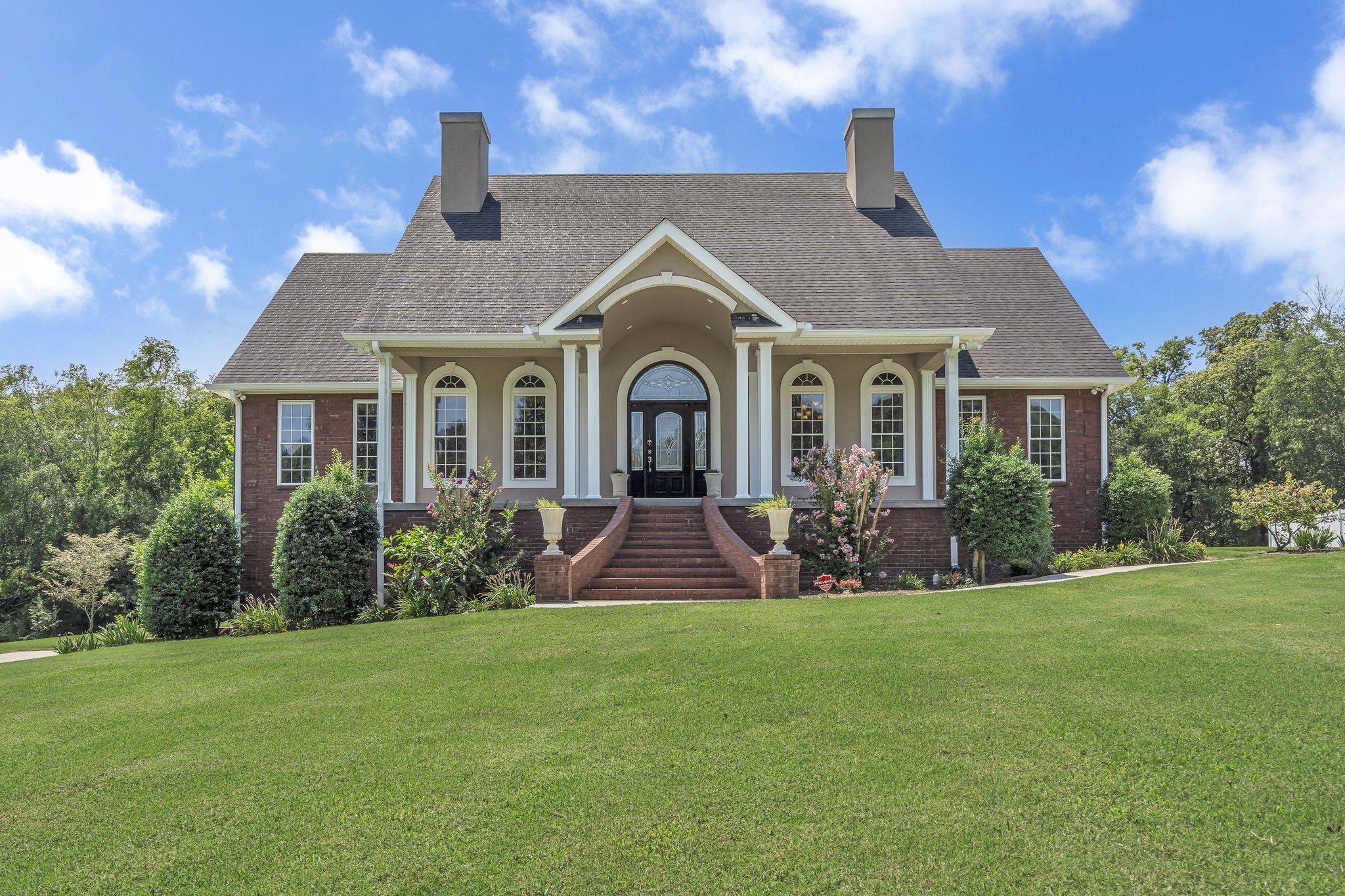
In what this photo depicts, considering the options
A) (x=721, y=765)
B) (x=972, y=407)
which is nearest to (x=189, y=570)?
(x=721, y=765)

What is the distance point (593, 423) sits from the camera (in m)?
14.8

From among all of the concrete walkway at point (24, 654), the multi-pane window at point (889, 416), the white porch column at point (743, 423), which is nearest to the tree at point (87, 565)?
the concrete walkway at point (24, 654)

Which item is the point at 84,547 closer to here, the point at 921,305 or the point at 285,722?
the point at 285,722

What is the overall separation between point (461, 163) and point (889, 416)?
12.3 m

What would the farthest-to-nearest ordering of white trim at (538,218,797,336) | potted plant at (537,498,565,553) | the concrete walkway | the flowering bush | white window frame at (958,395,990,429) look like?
white window frame at (958,395,990,429)
white trim at (538,218,797,336)
the flowering bush
the concrete walkway
potted plant at (537,498,565,553)

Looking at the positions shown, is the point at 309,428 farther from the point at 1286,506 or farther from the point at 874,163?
the point at 1286,506

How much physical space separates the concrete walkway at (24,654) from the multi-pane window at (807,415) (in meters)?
13.9

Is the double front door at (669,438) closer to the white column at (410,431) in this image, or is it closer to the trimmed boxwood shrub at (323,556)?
the white column at (410,431)

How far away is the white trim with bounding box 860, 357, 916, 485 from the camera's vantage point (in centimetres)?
1731

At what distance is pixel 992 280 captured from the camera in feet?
68.4

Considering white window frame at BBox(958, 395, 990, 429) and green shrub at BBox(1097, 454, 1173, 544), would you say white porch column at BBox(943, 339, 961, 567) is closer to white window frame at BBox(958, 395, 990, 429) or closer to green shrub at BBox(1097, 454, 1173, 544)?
white window frame at BBox(958, 395, 990, 429)

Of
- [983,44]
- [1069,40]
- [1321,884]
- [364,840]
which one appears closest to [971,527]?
[983,44]

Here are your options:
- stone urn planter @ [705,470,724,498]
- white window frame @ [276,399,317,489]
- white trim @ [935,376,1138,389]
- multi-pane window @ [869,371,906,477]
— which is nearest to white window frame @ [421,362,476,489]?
white window frame @ [276,399,317,489]

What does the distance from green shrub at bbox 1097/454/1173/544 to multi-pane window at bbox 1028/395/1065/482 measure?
4.01 ft
